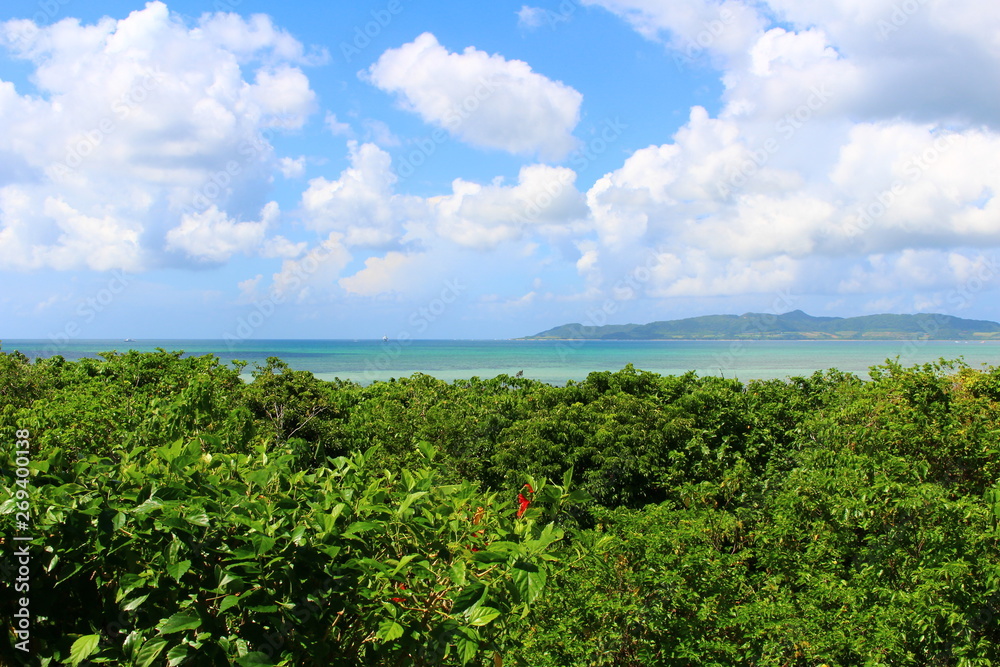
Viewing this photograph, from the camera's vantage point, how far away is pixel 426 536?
7.30 ft

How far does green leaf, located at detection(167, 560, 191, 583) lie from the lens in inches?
73.1

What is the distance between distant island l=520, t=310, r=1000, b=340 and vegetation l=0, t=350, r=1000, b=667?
97.4m

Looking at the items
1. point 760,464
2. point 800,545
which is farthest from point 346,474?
point 760,464

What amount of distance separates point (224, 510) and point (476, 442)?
7673 mm

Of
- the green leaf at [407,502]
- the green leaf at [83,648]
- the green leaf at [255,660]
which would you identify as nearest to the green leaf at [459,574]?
the green leaf at [407,502]

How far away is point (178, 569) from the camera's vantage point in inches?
73.8

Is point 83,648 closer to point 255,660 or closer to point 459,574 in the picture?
point 255,660

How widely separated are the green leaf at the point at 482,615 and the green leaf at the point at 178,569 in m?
0.79

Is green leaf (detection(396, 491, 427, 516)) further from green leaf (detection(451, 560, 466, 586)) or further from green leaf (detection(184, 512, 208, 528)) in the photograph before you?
green leaf (detection(184, 512, 208, 528))

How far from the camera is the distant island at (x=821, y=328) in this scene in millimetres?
123125

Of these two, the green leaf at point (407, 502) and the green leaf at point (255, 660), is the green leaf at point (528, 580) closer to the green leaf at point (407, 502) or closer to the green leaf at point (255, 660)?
the green leaf at point (407, 502)

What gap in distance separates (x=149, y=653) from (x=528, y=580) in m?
1.08

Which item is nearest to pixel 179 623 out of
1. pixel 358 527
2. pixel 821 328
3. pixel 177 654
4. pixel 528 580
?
pixel 177 654

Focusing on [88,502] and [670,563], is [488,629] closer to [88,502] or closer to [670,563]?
[88,502]
